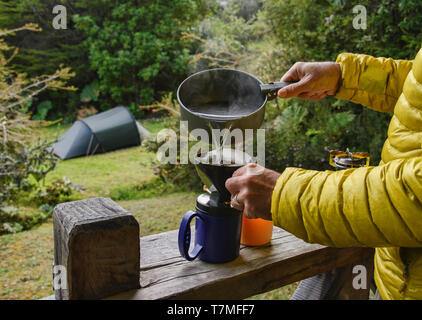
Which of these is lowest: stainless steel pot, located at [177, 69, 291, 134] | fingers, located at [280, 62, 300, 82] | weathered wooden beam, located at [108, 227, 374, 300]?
weathered wooden beam, located at [108, 227, 374, 300]

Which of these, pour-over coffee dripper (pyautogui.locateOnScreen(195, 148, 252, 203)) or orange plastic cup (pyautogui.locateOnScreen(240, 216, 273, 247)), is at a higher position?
pour-over coffee dripper (pyautogui.locateOnScreen(195, 148, 252, 203))

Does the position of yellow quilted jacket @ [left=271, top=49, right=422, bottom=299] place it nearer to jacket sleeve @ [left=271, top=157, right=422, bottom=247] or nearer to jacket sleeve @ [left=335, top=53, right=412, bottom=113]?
jacket sleeve @ [left=271, top=157, right=422, bottom=247]

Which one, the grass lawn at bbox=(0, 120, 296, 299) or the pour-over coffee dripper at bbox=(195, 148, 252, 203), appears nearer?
A: the pour-over coffee dripper at bbox=(195, 148, 252, 203)

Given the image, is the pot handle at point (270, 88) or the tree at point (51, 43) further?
the tree at point (51, 43)

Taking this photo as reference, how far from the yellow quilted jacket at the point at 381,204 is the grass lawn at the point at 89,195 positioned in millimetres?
1734

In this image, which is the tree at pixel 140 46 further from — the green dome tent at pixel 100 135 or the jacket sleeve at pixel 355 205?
the jacket sleeve at pixel 355 205

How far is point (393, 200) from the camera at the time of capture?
75 cm

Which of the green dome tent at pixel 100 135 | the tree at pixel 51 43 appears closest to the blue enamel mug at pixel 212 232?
the green dome tent at pixel 100 135

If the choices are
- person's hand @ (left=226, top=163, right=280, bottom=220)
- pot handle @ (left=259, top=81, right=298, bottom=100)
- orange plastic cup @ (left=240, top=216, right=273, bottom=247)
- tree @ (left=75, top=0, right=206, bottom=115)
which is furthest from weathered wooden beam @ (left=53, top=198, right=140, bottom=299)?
tree @ (left=75, top=0, right=206, bottom=115)

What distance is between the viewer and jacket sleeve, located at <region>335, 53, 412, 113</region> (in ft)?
4.45

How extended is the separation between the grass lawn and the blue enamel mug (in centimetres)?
167

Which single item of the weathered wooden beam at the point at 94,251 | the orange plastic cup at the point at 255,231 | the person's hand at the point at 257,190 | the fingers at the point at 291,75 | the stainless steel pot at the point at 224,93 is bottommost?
the orange plastic cup at the point at 255,231

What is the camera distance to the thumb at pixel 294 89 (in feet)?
4.35

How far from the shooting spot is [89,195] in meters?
4.24
